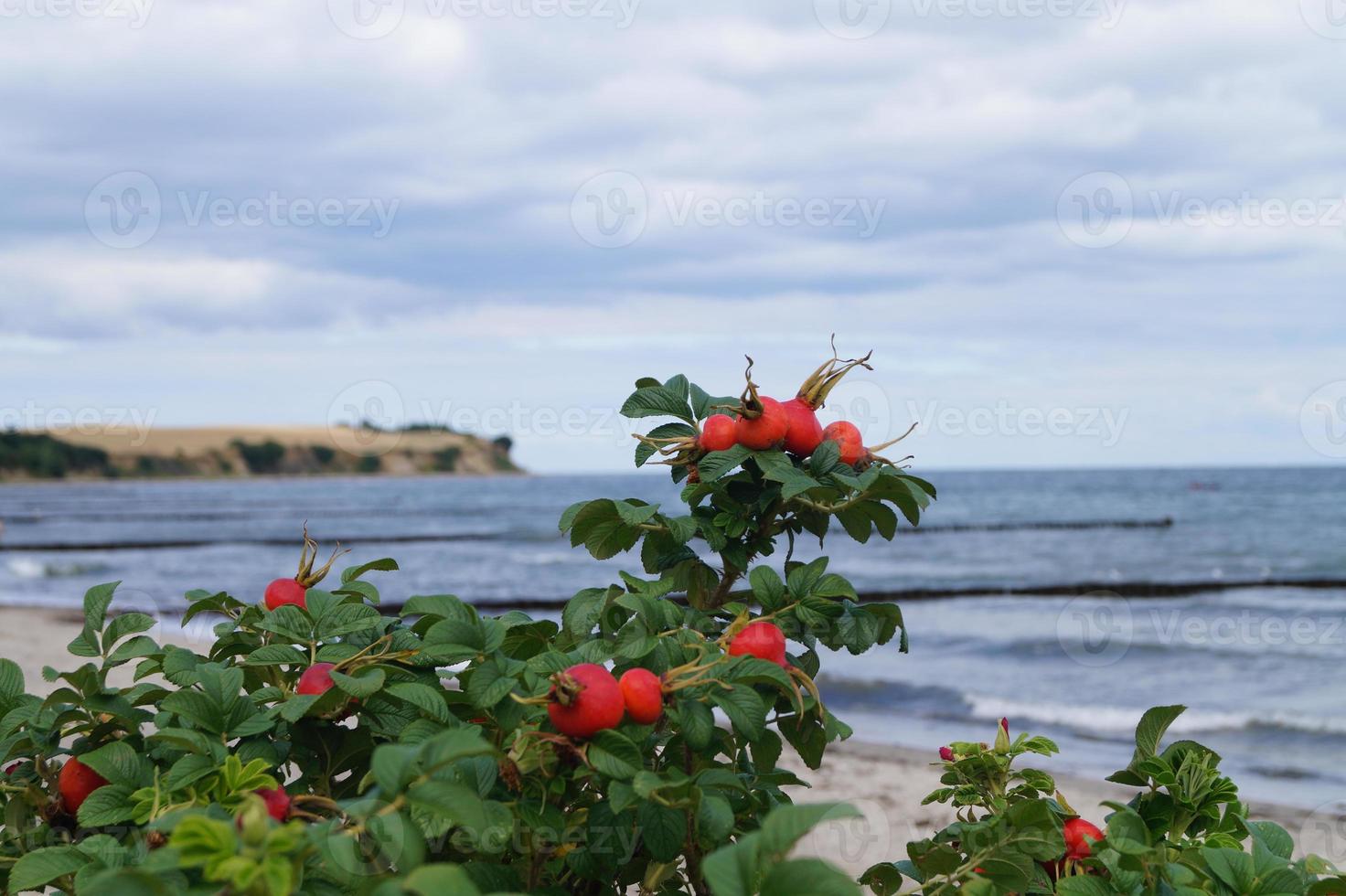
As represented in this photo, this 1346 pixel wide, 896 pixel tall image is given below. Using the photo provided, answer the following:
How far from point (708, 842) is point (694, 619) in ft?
0.97

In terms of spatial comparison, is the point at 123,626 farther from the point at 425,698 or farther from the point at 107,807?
the point at 425,698

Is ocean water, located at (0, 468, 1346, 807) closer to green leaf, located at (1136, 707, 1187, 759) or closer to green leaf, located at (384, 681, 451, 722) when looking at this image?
green leaf, located at (1136, 707, 1187, 759)

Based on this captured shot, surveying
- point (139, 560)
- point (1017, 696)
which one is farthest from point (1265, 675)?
point (139, 560)

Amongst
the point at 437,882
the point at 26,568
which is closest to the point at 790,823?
the point at 437,882

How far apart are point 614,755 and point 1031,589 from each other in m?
20.3

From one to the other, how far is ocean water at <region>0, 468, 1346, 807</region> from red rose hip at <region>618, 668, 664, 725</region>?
743cm

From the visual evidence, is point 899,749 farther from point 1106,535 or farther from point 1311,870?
point 1106,535

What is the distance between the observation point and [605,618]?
4.42 feet

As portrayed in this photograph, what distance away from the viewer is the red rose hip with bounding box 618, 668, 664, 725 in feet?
3.63

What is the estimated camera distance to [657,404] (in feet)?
4.80
